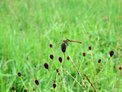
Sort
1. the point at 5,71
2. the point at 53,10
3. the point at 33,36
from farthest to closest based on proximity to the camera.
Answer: the point at 53,10 → the point at 33,36 → the point at 5,71

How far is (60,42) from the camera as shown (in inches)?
112

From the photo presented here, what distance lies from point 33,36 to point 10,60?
53cm

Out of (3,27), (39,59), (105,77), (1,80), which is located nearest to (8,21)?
(3,27)

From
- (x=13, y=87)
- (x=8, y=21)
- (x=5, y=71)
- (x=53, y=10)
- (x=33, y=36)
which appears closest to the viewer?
(x=13, y=87)

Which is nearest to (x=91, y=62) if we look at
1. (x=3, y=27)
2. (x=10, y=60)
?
(x=10, y=60)

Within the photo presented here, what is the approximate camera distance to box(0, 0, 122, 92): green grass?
2178mm

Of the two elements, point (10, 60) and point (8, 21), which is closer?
point (10, 60)

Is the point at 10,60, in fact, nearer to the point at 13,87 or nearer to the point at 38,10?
the point at 13,87

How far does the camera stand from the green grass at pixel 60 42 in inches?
85.7

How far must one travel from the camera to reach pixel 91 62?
227 centimetres

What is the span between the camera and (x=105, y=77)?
2.23 metres

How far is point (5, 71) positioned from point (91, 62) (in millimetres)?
627

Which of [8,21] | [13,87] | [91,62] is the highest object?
[8,21]

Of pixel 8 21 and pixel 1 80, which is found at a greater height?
pixel 8 21
